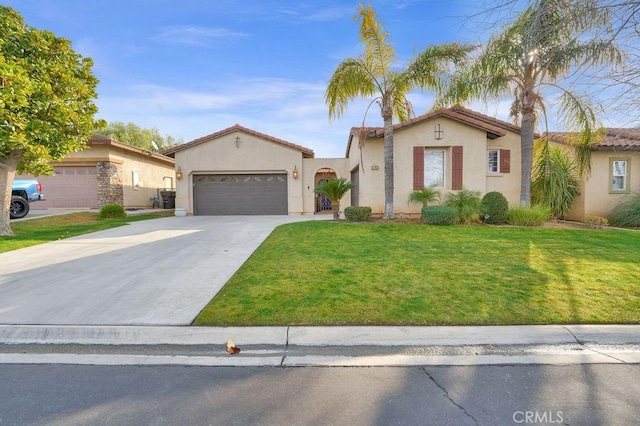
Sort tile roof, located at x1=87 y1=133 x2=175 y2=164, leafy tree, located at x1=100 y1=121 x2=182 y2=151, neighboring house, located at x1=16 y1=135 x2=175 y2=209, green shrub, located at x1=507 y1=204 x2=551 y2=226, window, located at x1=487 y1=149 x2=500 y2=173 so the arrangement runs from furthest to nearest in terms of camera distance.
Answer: leafy tree, located at x1=100 y1=121 x2=182 y2=151 < neighboring house, located at x1=16 y1=135 x2=175 y2=209 < tile roof, located at x1=87 y1=133 x2=175 y2=164 < window, located at x1=487 y1=149 x2=500 y2=173 < green shrub, located at x1=507 y1=204 x2=551 y2=226

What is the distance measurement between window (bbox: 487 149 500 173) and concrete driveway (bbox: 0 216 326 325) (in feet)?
36.6

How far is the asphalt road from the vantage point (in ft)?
7.72

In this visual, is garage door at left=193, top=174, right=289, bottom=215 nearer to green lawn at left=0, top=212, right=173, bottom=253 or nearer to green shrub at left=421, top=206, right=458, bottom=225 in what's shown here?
green lawn at left=0, top=212, right=173, bottom=253

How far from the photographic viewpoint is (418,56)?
11.2 meters

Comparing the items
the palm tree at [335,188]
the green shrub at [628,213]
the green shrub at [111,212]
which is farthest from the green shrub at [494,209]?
the green shrub at [111,212]

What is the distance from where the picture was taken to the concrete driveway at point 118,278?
4086 millimetres


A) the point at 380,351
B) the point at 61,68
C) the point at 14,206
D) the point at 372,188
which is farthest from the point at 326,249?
the point at 14,206

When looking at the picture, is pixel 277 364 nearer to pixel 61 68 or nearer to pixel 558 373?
pixel 558 373

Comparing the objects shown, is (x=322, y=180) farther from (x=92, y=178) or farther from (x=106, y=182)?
(x=92, y=178)

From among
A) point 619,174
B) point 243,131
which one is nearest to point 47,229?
point 243,131

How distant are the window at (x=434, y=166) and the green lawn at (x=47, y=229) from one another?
12684 mm

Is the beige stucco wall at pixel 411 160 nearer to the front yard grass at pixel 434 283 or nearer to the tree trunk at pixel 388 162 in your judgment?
the tree trunk at pixel 388 162

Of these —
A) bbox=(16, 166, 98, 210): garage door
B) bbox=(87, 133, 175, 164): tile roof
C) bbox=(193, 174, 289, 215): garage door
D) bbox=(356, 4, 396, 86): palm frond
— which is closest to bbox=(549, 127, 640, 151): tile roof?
bbox=(356, 4, 396, 86): palm frond

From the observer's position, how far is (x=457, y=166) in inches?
527
